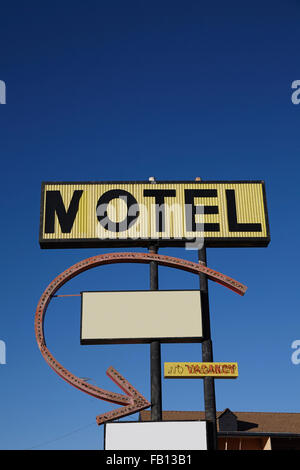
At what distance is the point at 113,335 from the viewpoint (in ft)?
65.2

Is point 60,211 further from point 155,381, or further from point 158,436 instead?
point 158,436

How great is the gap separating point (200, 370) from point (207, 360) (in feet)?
2.22

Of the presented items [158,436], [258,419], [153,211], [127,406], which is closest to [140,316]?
[127,406]

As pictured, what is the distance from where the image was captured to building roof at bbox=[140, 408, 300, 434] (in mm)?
38969

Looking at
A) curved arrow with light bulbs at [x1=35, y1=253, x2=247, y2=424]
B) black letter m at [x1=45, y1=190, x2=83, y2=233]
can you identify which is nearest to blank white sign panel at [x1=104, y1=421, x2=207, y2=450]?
curved arrow with light bulbs at [x1=35, y1=253, x2=247, y2=424]

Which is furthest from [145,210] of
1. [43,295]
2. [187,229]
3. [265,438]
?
[265,438]

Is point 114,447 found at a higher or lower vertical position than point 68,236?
lower

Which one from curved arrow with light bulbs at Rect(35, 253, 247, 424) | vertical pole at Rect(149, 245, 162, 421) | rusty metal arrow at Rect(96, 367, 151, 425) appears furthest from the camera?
vertical pole at Rect(149, 245, 162, 421)

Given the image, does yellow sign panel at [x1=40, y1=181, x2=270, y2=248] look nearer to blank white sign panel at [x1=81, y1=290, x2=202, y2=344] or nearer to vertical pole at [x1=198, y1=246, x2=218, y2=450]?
vertical pole at [x1=198, y1=246, x2=218, y2=450]

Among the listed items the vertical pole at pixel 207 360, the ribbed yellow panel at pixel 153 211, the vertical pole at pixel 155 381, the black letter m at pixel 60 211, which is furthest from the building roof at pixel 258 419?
the black letter m at pixel 60 211
